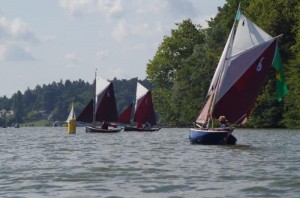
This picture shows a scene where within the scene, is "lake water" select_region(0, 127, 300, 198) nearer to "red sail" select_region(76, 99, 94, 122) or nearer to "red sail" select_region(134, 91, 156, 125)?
"red sail" select_region(76, 99, 94, 122)

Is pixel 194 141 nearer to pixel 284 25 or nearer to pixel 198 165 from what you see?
pixel 198 165

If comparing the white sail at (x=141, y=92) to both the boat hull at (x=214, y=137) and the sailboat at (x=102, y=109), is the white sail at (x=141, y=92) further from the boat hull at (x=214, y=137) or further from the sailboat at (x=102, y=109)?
the boat hull at (x=214, y=137)

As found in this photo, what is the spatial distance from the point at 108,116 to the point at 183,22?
138 feet

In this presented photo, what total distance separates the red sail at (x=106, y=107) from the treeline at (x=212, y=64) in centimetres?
1312

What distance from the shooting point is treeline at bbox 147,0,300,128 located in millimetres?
84688

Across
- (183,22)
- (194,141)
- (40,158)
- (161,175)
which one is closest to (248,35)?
(194,141)

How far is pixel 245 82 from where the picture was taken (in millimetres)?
42688

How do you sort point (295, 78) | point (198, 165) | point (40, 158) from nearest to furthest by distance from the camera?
point (198, 165), point (40, 158), point (295, 78)

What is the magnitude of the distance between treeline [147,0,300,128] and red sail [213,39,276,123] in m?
22.6

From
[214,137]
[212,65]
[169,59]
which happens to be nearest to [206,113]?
[214,137]

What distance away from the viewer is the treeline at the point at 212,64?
84688 millimetres

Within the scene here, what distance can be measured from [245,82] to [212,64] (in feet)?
184

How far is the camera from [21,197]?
18938mm

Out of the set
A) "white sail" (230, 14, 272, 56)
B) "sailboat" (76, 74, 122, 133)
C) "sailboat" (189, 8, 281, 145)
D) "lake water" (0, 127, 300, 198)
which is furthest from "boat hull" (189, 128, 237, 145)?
"sailboat" (76, 74, 122, 133)
